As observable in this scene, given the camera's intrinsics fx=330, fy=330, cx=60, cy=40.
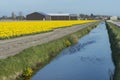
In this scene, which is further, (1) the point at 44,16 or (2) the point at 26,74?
(1) the point at 44,16

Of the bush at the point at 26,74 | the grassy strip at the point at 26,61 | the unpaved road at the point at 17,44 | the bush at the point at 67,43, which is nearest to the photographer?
the grassy strip at the point at 26,61

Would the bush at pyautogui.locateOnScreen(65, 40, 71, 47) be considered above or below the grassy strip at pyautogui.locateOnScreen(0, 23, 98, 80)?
below

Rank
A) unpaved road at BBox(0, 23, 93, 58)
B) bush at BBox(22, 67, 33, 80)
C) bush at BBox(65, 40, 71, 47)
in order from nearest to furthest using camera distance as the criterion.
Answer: bush at BBox(22, 67, 33, 80) < unpaved road at BBox(0, 23, 93, 58) < bush at BBox(65, 40, 71, 47)

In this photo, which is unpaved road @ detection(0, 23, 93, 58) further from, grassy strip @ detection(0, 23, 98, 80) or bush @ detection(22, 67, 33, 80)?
bush @ detection(22, 67, 33, 80)

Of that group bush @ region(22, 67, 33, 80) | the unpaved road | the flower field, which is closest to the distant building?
the flower field

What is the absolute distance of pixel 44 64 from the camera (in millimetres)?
20953

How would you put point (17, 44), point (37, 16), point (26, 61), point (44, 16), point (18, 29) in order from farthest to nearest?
point (37, 16)
point (44, 16)
point (18, 29)
point (17, 44)
point (26, 61)

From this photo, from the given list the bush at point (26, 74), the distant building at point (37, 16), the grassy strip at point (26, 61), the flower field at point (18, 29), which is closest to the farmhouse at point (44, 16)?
the distant building at point (37, 16)

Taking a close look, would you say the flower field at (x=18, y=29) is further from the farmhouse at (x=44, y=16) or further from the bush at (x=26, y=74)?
the farmhouse at (x=44, y=16)

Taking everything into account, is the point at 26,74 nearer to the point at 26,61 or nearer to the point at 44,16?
the point at 26,61

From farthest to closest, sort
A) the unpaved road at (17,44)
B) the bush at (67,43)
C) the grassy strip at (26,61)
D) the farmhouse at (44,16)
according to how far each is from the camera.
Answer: the farmhouse at (44,16)
the bush at (67,43)
the unpaved road at (17,44)
the grassy strip at (26,61)

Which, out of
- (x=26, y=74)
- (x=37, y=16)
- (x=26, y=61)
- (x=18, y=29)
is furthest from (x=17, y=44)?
(x=37, y=16)

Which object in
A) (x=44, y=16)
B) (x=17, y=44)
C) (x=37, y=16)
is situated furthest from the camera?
(x=37, y=16)

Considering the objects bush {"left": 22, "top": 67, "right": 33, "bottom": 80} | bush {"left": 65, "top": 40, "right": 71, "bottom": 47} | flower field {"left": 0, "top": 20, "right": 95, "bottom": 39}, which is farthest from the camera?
flower field {"left": 0, "top": 20, "right": 95, "bottom": 39}
